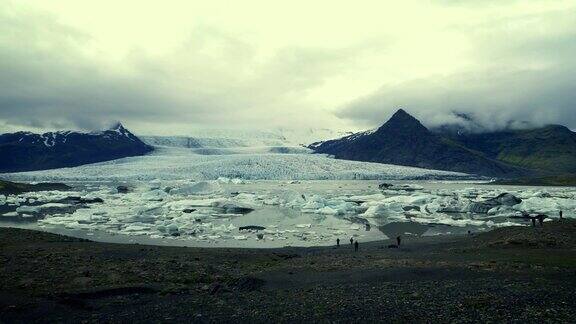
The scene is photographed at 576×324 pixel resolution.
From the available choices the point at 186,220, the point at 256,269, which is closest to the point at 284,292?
the point at 256,269

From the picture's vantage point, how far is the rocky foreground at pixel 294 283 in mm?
11898

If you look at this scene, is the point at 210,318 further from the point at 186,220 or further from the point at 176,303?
the point at 186,220

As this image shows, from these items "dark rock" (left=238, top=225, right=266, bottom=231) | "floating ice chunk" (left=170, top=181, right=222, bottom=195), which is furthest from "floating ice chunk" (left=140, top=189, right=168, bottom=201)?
"dark rock" (left=238, top=225, right=266, bottom=231)

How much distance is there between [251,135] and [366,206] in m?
105

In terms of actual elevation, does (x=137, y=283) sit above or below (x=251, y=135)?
below

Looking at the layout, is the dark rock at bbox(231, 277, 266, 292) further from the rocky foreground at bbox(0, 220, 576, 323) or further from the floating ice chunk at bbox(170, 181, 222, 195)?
the floating ice chunk at bbox(170, 181, 222, 195)

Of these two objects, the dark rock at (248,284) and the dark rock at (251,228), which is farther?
the dark rock at (251,228)

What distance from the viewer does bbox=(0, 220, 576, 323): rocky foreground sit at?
11898 millimetres

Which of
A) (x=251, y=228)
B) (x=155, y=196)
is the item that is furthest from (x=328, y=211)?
(x=155, y=196)

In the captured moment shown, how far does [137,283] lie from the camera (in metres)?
Result: 15.8

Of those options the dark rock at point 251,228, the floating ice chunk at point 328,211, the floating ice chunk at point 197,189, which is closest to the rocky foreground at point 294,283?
the dark rock at point 251,228

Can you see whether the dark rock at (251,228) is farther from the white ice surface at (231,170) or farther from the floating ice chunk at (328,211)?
the white ice surface at (231,170)

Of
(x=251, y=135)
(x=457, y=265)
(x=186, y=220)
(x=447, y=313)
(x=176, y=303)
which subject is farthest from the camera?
(x=251, y=135)

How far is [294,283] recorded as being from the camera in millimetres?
16125
